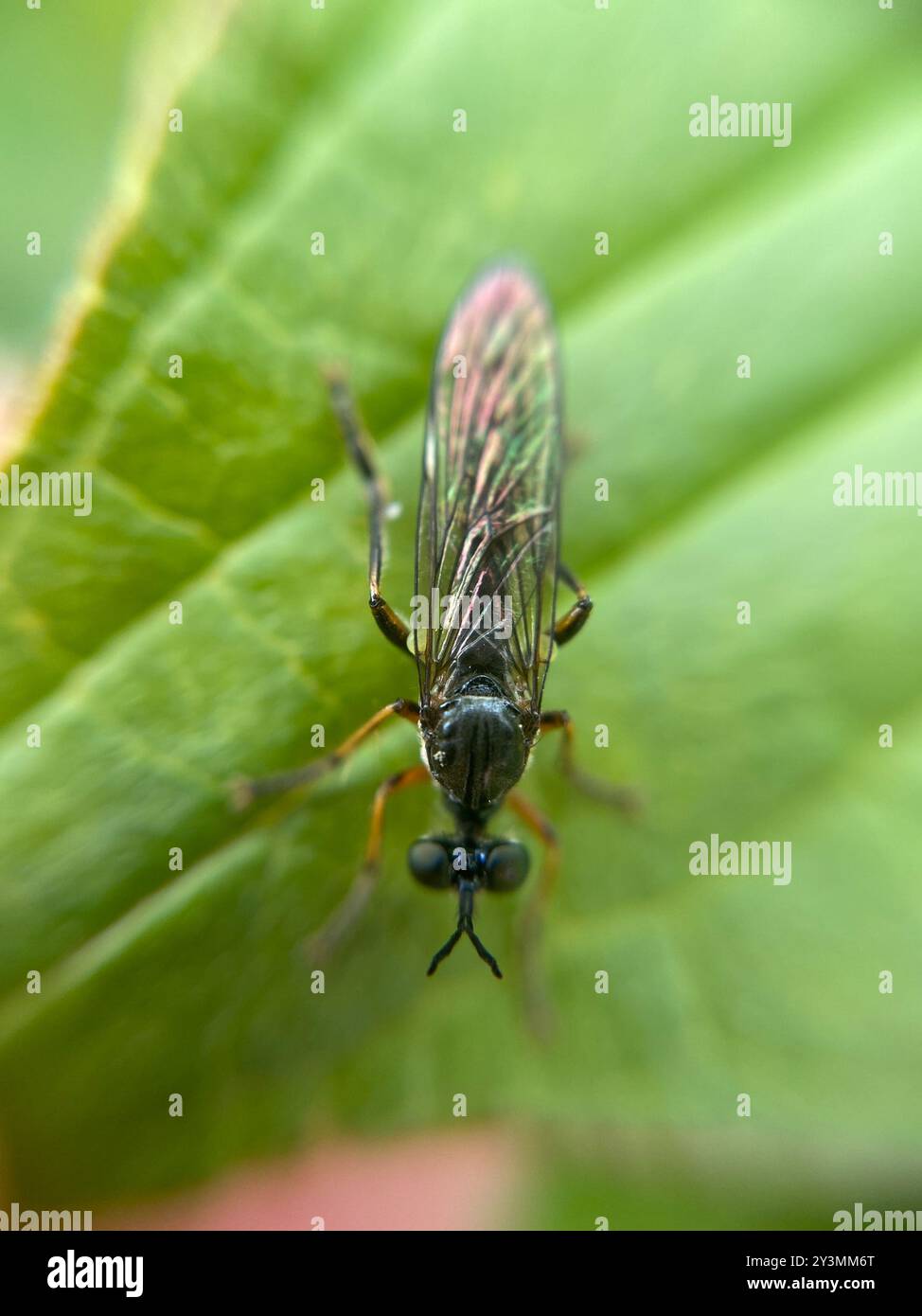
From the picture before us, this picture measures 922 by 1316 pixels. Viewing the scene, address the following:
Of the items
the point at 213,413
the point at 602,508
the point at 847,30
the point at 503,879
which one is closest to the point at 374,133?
the point at 213,413

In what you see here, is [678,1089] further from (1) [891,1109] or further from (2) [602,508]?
(2) [602,508]

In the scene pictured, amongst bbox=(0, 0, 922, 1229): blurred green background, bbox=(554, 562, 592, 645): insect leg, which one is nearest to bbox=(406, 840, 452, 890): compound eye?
bbox=(0, 0, 922, 1229): blurred green background

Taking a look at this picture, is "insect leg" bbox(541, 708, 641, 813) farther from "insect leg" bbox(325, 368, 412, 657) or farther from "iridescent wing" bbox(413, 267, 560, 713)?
"insect leg" bbox(325, 368, 412, 657)

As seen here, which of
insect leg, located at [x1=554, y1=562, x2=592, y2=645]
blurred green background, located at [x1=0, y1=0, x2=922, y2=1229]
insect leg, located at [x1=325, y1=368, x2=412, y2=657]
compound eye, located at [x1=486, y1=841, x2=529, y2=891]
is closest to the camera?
blurred green background, located at [x1=0, y1=0, x2=922, y2=1229]

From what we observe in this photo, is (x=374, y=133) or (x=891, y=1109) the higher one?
(x=374, y=133)

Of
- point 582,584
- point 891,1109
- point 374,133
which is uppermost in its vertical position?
point 374,133

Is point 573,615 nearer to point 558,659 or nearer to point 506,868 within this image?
point 558,659
